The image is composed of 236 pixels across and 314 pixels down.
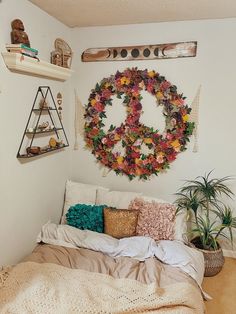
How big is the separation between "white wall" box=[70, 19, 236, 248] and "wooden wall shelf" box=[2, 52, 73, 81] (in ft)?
1.99

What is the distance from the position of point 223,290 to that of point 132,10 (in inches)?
101

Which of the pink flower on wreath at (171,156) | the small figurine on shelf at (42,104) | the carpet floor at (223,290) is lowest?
the carpet floor at (223,290)

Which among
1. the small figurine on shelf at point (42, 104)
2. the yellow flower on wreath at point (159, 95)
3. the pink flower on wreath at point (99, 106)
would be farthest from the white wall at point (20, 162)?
the yellow flower on wreath at point (159, 95)

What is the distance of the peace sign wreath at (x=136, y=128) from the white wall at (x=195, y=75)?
0.09 m

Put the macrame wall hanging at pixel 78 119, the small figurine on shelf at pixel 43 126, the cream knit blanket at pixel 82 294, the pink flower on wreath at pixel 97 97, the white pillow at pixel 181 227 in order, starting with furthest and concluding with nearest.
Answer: the macrame wall hanging at pixel 78 119
the pink flower on wreath at pixel 97 97
the white pillow at pixel 181 227
the small figurine on shelf at pixel 43 126
the cream knit blanket at pixel 82 294

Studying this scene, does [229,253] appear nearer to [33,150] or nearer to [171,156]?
[171,156]

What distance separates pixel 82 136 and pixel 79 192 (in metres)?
0.64

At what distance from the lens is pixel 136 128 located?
3.13 metres

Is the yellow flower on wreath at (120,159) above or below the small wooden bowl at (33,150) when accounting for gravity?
below

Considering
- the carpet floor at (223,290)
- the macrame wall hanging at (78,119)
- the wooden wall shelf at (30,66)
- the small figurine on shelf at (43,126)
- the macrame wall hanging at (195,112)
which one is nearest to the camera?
the wooden wall shelf at (30,66)

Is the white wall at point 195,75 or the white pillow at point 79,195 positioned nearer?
the white wall at point 195,75

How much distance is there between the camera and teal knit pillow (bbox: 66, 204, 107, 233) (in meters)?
2.87

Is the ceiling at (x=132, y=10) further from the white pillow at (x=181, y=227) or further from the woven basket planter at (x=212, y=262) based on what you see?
the woven basket planter at (x=212, y=262)

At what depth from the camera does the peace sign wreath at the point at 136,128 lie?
3.02 meters
